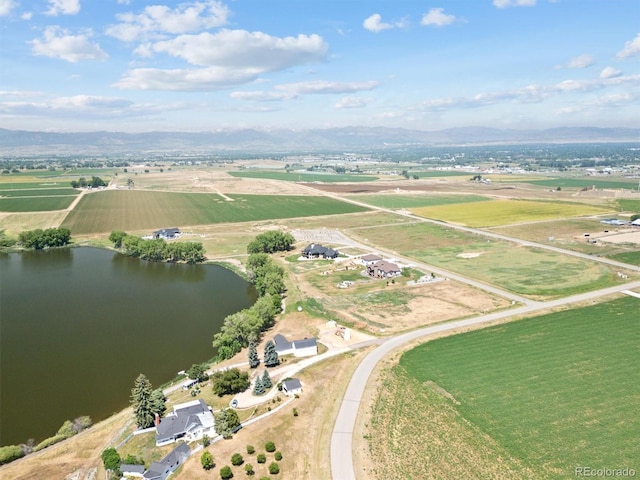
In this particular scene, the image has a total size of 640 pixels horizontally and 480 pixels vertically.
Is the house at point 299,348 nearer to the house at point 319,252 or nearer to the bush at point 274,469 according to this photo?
the bush at point 274,469

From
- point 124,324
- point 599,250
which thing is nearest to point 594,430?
point 124,324

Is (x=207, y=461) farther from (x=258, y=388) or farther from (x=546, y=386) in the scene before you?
(x=546, y=386)

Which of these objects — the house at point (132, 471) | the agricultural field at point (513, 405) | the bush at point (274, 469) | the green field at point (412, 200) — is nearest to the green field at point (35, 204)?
the green field at point (412, 200)

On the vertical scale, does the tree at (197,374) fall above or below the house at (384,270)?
below

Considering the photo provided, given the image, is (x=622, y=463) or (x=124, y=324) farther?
(x=124, y=324)

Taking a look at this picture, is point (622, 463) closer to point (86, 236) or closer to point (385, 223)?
point (385, 223)

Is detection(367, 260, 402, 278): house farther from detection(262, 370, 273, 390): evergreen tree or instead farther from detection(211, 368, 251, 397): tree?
detection(211, 368, 251, 397): tree
